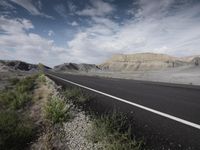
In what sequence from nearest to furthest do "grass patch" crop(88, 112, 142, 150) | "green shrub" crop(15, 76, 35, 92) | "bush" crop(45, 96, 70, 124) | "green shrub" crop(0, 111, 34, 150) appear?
1. "grass patch" crop(88, 112, 142, 150)
2. "green shrub" crop(0, 111, 34, 150)
3. "bush" crop(45, 96, 70, 124)
4. "green shrub" crop(15, 76, 35, 92)

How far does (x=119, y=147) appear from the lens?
3.71m

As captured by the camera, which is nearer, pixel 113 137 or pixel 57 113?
pixel 113 137

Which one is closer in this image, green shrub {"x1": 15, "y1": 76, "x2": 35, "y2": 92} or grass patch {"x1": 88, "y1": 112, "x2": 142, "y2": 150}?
grass patch {"x1": 88, "y1": 112, "x2": 142, "y2": 150}

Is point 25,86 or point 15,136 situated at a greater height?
point 15,136

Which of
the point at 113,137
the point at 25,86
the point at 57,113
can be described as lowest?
the point at 25,86

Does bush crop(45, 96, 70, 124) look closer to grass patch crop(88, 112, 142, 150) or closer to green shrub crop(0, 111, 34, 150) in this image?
green shrub crop(0, 111, 34, 150)

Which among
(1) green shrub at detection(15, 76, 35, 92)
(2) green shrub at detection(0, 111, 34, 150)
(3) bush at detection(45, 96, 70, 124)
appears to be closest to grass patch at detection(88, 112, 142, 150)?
(3) bush at detection(45, 96, 70, 124)

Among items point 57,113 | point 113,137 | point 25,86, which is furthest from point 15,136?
point 25,86

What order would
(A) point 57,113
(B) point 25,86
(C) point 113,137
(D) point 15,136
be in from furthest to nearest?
(B) point 25,86
(A) point 57,113
(D) point 15,136
(C) point 113,137

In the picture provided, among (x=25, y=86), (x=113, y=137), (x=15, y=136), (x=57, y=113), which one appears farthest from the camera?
(x=25, y=86)

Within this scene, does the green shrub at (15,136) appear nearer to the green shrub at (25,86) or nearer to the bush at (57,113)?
the bush at (57,113)

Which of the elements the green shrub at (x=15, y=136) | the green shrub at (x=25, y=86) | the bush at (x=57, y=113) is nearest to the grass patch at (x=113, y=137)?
the bush at (x=57, y=113)

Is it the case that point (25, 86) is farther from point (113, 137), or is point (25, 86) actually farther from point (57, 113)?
point (113, 137)

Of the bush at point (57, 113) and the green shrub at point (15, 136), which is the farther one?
the bush at point (57, 113)
